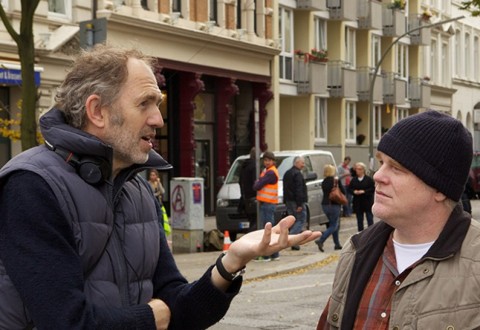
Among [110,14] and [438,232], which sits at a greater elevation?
[110,14]

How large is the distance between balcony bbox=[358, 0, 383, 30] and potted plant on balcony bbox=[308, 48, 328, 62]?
474cm

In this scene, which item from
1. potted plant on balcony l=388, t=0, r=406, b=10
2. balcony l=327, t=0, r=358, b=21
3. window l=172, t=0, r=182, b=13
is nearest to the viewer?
Answer: window l=172, t=0, r=182, b=13

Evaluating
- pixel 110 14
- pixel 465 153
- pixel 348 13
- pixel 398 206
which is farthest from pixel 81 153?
pixel 348 13

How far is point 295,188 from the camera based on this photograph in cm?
2044

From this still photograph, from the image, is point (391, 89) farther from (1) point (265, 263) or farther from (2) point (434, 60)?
(1) point (265, 263)

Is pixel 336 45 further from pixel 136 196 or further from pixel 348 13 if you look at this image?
pixel 136 196

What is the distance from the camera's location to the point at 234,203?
22.7 meters

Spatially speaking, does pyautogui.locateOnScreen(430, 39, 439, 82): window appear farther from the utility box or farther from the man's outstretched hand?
the man's outstretched hand

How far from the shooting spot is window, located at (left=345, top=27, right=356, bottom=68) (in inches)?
1698

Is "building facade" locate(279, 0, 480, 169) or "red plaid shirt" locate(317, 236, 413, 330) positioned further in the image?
"building facade" locate(279, 0, 480, 169)

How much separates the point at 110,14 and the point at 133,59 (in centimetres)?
2263

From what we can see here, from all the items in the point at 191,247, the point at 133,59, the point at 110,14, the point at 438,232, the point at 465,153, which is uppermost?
the point at 110,14

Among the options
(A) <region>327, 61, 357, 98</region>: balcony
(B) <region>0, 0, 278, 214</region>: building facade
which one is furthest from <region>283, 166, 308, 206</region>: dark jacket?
(A) <region>327, 61, 357, 98</region>: balcony

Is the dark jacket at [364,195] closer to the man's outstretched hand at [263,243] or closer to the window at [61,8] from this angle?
the window at [61,8]
